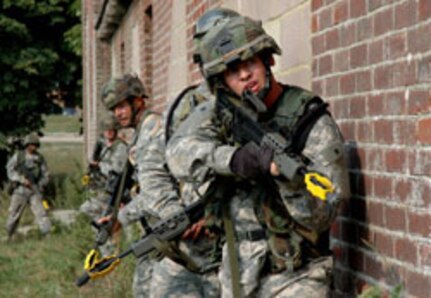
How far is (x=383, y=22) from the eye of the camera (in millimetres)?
2822

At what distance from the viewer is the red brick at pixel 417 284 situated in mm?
2527

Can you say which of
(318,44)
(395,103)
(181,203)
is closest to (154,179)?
(181,203)

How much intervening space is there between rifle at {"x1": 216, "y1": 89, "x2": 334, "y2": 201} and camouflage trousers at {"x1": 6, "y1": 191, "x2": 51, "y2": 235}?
10.5m

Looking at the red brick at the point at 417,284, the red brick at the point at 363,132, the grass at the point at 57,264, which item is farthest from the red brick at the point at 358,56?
the grass at the point at 57,264

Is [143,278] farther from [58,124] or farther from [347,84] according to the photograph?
[58,124]

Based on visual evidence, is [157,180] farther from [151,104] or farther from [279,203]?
[151,104]

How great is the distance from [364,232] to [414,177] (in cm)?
48

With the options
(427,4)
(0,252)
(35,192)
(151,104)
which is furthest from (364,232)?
(35,192)

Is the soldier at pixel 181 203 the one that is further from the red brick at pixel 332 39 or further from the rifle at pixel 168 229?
the red brick at pixel 332 39

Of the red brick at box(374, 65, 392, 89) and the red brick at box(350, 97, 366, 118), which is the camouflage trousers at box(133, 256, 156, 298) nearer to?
the red brick at box(350, 97, 366, 118)

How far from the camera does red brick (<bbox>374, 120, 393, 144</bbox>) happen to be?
2.78m

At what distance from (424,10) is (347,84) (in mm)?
693

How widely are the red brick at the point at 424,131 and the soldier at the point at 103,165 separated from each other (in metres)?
5.78

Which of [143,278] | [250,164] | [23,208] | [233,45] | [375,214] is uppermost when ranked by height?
[233,45]
